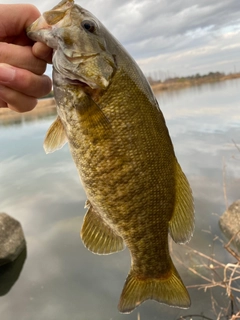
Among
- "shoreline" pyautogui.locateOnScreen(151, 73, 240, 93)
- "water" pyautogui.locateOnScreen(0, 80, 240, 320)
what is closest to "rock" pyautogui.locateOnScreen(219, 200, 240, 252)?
"water" pyautogui.locateOnScreen(0, 80, 240, 320)

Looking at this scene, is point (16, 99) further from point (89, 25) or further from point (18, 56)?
point (89, 25)

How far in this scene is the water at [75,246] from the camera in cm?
635

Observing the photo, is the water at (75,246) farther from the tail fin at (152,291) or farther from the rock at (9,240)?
the tail fin at (152,291)

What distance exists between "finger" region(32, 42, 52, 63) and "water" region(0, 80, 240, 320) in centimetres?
336

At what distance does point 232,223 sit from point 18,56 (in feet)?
20.8

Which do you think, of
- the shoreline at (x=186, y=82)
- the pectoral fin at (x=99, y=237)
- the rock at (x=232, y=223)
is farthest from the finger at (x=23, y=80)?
the shoreline at (x=186, y=82)

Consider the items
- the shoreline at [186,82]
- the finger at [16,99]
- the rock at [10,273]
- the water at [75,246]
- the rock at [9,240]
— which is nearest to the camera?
the finger at [16,99]

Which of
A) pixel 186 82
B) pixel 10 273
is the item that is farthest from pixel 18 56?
pixel 186 82

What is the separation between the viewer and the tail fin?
2.27 meters

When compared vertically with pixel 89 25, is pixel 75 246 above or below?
below

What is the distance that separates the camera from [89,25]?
1.96 metres

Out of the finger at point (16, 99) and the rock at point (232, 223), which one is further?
the rock at point (232, 223)

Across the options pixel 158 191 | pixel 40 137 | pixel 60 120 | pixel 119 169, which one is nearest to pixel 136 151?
pixel 119 169

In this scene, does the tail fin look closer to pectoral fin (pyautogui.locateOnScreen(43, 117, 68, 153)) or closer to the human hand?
pectoral fin (pyautogui.locateOnScreen(43, 117, 68, 153))
